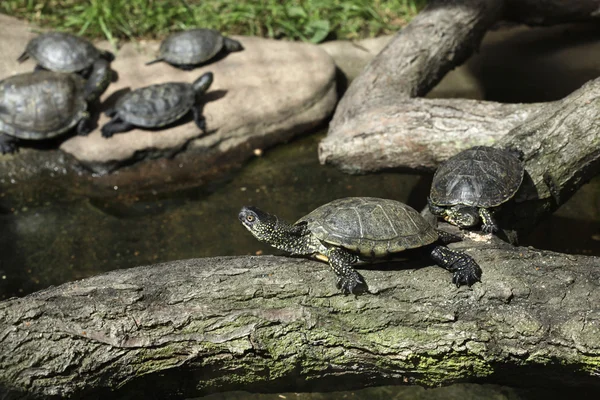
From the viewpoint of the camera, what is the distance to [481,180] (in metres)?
3.56

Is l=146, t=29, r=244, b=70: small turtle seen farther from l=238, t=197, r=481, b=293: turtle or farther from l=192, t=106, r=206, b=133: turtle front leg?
l=238, t=197, r=481, b=293: turtle

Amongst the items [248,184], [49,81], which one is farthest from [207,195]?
[49,81]

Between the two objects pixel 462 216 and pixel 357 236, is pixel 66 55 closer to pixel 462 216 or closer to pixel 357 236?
pixel 357 236

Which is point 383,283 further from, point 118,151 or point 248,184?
point 118,151

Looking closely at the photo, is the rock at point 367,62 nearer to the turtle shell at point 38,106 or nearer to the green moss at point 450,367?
the turtle shell at point 38,106

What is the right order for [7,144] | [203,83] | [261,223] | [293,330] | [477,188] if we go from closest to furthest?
[293,330]
[261,223]
[477,188]
[7,144]
[203,83]

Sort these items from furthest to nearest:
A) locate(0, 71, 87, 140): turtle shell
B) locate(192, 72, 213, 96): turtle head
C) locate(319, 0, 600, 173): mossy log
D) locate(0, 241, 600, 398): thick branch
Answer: locate(192, 72, 213, 96): turtle head
locate(0, 71, 87, 140): turtle shell
locate(319, 0, 600, 173): mossy log
locate(0, 241, 600, 398): thick branch

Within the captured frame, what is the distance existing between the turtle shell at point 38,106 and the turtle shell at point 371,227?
13.1ft

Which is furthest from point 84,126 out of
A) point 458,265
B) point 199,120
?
point 458,265

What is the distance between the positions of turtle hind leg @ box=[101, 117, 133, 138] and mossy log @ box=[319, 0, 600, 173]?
239cm

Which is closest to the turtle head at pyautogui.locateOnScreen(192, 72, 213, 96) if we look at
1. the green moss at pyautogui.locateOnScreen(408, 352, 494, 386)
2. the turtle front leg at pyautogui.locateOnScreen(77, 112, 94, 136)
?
the turtle front leg at pyautogui.locateOnScreen(77, 112, 94, 136)

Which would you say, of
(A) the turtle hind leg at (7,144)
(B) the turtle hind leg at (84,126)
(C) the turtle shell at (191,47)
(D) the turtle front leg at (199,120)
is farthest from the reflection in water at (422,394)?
(C) the turtle shell at (191,47)

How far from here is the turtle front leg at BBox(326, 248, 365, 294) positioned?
2.92 metres

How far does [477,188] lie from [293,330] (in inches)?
57.0
